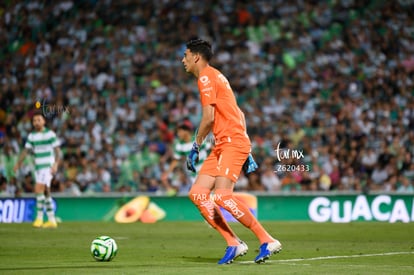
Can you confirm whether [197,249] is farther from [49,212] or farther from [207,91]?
[49,212]

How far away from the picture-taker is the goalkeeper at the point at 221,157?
11828 millimetres

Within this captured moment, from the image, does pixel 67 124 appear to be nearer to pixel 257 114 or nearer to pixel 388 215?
pixel 257 114

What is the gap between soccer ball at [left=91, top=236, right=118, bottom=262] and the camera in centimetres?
1250

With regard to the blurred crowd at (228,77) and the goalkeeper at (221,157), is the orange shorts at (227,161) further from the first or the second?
the blurred crowd at (228,77)

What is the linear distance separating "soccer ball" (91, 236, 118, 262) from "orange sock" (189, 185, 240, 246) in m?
1.38

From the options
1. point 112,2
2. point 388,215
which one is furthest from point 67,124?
point 388,215

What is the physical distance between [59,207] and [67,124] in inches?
136

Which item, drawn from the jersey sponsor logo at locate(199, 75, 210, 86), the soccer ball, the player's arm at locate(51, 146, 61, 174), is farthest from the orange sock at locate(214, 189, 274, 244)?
the player's arm at locate(51, 146, 61, 174)

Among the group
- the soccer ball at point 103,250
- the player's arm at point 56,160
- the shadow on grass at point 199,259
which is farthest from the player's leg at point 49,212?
the soccer ball at point 103,250

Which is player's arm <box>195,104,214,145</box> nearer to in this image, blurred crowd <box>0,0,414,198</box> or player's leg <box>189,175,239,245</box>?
player's leg <box>189,175,239,245</box>

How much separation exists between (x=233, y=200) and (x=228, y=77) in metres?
18.7

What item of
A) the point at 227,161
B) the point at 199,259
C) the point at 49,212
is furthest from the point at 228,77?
the point at 227,161

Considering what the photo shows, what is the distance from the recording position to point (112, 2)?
109 feet

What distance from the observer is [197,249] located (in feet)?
49.6
